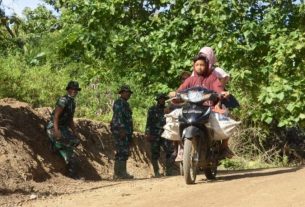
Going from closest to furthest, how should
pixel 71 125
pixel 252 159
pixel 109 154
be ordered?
pixel 71 125 < pixel 109 154 < pixel 252 159

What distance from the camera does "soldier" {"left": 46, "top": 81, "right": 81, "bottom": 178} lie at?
8707mm

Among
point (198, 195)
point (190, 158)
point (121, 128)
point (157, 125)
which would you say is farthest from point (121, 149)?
point (198, 195)

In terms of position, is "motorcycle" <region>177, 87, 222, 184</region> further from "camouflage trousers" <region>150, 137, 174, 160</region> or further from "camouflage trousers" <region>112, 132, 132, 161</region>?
"camouflage trousers" <region>150, 137, 174, 160</region>

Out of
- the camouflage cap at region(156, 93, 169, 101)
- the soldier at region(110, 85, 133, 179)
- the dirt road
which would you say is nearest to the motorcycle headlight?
the dirt road

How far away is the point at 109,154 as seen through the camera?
40.0ft

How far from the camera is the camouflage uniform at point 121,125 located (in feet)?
32.7

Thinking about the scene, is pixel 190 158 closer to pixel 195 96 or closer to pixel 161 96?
pixel 195 96

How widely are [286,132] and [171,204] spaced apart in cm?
1100

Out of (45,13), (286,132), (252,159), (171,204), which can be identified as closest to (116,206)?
(171,204)

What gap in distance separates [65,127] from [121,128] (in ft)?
4.47

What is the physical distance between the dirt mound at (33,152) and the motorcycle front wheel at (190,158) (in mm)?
2344

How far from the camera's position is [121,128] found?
32.8 ft

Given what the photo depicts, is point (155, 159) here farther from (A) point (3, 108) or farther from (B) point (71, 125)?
(A) point (3, 108)

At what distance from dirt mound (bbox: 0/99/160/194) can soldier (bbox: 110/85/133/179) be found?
55 centimetres
